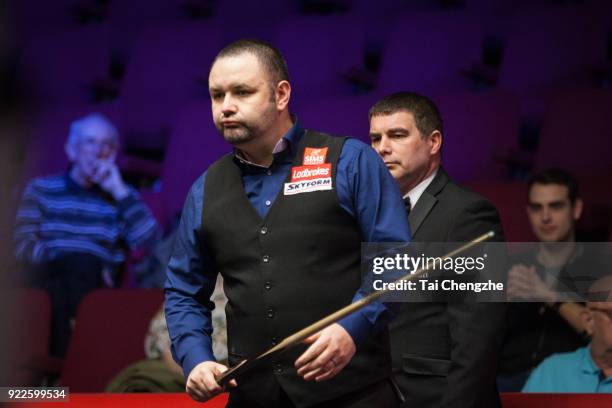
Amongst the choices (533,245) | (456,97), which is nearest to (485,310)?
(533,245)

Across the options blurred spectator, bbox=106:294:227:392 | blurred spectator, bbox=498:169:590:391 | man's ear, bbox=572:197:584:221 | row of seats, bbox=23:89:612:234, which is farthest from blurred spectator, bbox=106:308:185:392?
man's ear, bbox=572:197:584:221

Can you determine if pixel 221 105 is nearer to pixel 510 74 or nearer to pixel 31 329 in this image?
pixel 31 329

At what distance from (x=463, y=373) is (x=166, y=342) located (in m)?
0.77

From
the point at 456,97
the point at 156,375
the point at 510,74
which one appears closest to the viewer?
the point at 156,375

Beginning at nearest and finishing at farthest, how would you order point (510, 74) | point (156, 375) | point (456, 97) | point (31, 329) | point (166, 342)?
point (156, 375)
point (166, 342)
point (31, 329)
point (456, 97)
point (510, 74)

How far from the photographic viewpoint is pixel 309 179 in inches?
42.4

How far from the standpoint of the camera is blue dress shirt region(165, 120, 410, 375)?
1.04m

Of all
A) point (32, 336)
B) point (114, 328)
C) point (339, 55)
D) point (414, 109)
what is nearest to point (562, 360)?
point (414, 109)

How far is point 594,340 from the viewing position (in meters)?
1.66

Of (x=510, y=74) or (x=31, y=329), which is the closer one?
(x=31, y=329)

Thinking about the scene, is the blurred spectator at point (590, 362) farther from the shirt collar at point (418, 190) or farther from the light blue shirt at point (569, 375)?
the shirt collar at point (418, 190)

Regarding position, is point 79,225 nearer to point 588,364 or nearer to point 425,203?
point 425,203

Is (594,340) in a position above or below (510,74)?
below

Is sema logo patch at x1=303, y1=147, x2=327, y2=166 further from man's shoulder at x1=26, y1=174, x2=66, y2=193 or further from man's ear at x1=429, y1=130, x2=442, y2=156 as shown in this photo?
man's shoulder at x1=26, y1=174, x2=66, y2=193
